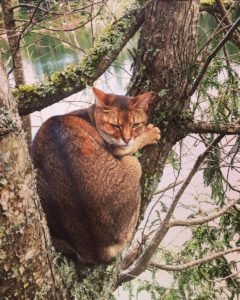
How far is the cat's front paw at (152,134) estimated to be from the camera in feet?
7.99

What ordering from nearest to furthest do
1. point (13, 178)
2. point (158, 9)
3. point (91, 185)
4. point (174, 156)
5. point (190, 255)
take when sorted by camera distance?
Result: point (13, 178)
point (91, 185)
point (158, 9)
point (174, 156)
point (190, 255)

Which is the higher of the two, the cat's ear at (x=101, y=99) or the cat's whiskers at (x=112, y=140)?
the cat's ear at (x=101, y=99)

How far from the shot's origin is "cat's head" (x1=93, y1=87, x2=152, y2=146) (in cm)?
265

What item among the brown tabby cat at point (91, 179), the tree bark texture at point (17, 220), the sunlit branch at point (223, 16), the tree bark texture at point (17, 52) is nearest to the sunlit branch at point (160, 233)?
the brown tabby cat at point (91, 179)

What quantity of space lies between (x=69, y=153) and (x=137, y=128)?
522mm

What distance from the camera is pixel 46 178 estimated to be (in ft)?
7.57

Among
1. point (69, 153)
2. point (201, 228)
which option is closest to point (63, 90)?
point (69, 153)

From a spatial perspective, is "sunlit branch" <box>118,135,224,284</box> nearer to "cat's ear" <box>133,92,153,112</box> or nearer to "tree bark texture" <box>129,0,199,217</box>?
"tree bark texture" <box>129,0,199,217</box>

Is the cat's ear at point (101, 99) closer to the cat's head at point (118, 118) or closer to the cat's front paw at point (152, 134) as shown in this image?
the cat's head at point (118, 118)

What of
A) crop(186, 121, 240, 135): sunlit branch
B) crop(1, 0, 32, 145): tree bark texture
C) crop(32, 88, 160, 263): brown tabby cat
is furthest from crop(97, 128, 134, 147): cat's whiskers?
crop(1, 0, 32, 145): tree bark texture

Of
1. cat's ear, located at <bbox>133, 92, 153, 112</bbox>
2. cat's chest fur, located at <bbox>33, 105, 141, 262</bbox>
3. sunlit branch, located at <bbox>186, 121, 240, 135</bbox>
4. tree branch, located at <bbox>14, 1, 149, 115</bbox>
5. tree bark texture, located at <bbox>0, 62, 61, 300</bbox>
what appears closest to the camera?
tree bark texture, located at <bbox>0, 62, 61, 300</bbox>

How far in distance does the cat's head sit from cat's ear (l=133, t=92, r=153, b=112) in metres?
0.03

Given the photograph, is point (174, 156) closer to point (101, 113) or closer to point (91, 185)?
point (101, 113)

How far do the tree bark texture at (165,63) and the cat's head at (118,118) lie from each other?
0.47 ft
